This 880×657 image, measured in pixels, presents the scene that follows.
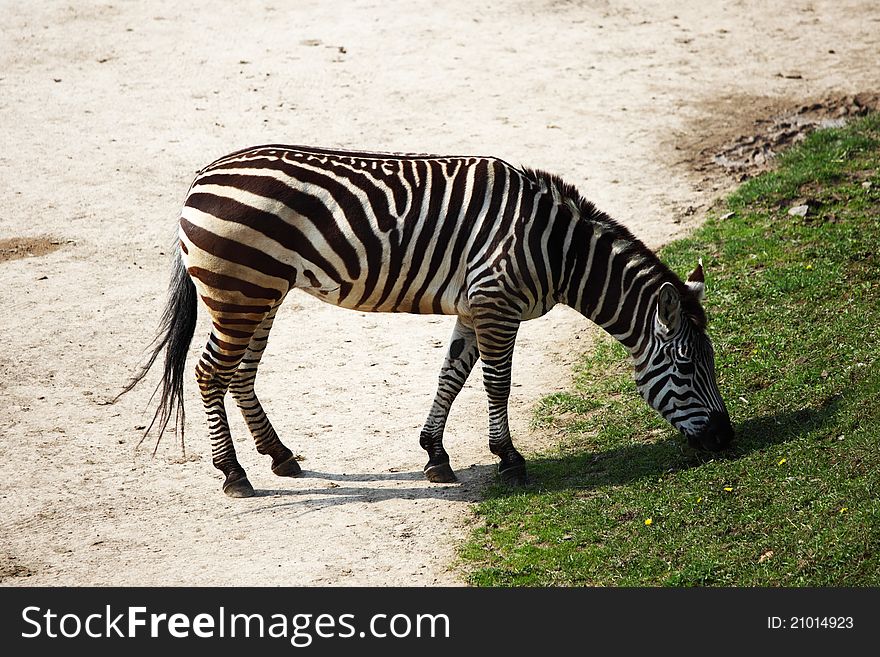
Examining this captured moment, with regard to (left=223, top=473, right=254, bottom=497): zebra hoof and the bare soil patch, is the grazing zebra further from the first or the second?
the bare soil patch

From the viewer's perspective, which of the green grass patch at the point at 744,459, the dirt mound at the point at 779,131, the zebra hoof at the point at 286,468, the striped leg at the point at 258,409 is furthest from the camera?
the dirt mound at the point at 779,131

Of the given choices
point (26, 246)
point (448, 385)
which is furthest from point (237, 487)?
point (26, 246)

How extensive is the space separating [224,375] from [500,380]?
2.16m

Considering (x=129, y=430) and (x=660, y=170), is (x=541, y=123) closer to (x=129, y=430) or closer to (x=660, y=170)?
(x=660, y=170)

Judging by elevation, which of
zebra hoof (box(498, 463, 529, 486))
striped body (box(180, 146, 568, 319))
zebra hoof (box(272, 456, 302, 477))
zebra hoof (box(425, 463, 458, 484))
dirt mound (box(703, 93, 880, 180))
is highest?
striped body (box(180, 146, 568, 319))

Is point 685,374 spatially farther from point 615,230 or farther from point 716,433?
point 615,230

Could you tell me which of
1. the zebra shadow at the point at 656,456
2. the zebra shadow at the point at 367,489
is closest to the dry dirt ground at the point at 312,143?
the zebra shadow at the point at 367,489

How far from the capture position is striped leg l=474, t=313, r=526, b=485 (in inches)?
308

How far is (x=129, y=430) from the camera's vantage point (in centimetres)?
924

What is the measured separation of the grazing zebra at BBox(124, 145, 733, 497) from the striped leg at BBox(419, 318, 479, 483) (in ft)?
1.29

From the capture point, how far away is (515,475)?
318 inches

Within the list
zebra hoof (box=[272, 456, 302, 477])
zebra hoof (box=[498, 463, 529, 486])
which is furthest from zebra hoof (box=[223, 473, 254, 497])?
zebra hoof (box=[498, 463, 529, 486])

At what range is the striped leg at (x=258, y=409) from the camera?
8.34 metres

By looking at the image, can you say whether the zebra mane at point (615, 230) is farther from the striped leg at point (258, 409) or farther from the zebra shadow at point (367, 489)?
the striped leg at point (258, 409)
